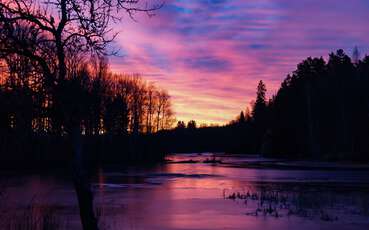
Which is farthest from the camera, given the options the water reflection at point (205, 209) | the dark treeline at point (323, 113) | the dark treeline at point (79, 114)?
the dark treeline at point (323, 113)

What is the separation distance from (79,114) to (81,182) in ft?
3.59

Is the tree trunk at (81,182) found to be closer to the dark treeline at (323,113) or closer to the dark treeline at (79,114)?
the dark treeline at (79,114)

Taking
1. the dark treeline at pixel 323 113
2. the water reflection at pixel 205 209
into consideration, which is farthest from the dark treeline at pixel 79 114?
the dark treeline at pixel 323 113

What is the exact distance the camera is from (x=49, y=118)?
10047mm

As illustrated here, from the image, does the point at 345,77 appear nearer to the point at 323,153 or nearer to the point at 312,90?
the point at 312,90

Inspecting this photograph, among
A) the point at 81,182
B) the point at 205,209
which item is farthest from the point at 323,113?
the point at 81,182

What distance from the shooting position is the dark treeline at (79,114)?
953 centimetres

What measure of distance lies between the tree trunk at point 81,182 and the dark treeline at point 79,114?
1.22 feet

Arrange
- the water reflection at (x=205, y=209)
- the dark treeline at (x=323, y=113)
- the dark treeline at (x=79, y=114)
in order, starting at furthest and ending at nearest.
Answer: the dark treeline at (x=323, y=113) → the water reflection at (x=205, y=209) → the dark treeline at (x=79, y=114)

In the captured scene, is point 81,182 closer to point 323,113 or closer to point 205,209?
point 205,209

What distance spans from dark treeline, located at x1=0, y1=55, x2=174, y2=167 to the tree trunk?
1.22 ft

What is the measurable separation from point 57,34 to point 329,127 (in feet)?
312

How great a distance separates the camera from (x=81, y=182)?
993cm

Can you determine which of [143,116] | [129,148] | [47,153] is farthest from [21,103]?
[143,116]
